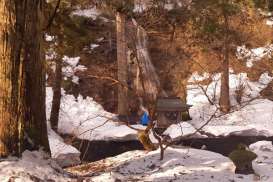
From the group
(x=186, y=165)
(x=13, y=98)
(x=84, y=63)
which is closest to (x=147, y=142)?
(x=186, y=165)

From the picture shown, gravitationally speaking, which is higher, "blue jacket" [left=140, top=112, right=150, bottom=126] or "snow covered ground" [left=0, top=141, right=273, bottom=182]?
"snow covered ground" [left=0, top=141, right=273, bottom=182]

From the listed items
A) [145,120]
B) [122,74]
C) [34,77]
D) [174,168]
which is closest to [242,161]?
[174,168]

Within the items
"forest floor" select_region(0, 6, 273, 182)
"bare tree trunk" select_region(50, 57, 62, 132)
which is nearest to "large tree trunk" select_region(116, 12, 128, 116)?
"forest floor" select_region(0, 6, 273, 182)

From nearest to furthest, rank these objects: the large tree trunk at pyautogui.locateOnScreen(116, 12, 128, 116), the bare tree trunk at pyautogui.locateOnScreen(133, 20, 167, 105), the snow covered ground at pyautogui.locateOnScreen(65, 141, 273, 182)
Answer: the snow covered ground at pyautogui.locateOnScreen(65, 141, 273, 182)
the large tree trunk at pyautogui.locateOnScreen(116, 12, 128, 116)
the bare tree trunk at pyautogui.locateOnScreen(133, 20, 167, 105)

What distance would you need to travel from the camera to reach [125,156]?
747 cm

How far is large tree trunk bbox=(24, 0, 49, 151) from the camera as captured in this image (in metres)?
4.83

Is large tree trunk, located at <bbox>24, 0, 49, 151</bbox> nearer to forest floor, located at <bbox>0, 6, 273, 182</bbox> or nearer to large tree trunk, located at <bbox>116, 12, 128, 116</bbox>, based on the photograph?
forest floor, located at <bbox>0, 6, 273, 182</bbox>

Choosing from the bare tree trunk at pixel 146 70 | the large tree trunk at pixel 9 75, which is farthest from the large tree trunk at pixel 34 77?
the bare tree trunk at pixel 146 70

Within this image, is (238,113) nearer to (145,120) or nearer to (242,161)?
(145,120)

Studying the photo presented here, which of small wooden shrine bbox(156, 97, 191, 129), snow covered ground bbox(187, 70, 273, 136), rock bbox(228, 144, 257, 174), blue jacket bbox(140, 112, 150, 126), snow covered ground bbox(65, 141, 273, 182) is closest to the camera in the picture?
snow covered ground bbox(65, 141, 273, 182)

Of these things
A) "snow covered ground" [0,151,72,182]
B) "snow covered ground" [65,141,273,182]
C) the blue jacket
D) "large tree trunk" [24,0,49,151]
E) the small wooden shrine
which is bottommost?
the blue jacket

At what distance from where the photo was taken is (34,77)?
16.1ft

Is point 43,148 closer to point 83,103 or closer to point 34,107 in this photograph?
point 34,107

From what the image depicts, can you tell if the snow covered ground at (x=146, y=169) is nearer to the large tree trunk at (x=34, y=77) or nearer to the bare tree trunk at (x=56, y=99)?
the large tree trunk at (x=34, y=77)
